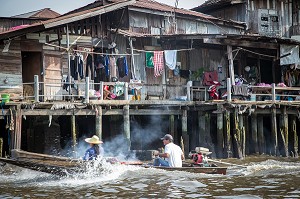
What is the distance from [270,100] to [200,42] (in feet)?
15.3

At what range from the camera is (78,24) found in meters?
21.5

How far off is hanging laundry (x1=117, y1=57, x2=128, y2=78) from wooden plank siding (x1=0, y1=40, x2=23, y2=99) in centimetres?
420

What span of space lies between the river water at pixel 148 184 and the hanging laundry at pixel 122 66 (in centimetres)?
720

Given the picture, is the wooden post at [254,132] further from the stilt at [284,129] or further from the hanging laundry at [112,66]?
the hanging laundry at [112,66]

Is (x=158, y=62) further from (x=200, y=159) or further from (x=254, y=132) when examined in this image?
(x=200, y=159)

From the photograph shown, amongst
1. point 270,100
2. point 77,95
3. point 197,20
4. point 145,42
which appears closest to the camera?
point 77,95

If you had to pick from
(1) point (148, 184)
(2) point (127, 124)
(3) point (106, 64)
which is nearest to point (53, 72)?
(3) point (106, 64)

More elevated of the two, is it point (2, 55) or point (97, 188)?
point (2, 55)

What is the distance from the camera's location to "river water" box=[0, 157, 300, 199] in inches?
488

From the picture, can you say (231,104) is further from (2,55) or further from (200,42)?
(2,55)

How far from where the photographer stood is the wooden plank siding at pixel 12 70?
20.7 metres

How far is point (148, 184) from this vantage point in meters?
13.8

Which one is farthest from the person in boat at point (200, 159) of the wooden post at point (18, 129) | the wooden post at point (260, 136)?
the wooden post at point (260, 136)

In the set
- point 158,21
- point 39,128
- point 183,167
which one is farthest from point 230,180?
point 158,21
